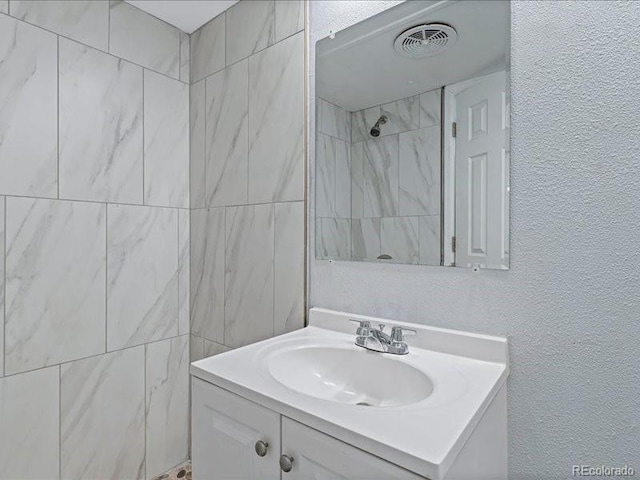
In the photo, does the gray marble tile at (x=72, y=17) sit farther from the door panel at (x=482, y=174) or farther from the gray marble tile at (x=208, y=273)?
the door panel at (x=482, y=174)

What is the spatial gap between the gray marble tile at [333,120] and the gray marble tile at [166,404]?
1195 mm

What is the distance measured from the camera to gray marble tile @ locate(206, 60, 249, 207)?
5.24 ft

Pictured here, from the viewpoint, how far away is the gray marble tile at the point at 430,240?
3.63ft

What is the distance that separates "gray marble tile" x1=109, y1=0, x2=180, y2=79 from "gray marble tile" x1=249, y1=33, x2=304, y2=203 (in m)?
0.47

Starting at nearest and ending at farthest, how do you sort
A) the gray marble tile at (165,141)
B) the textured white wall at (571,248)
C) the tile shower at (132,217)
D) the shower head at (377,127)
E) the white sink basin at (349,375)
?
the textured white wall at (571,248) < the white sink basin at (349,375) < the shower head at (377,127) < the tile shower at (132,217) < the gray marble tile at (165,141)

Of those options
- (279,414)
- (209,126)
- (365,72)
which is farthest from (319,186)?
(279,414)

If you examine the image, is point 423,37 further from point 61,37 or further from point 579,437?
point 61,37

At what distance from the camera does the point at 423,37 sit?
115 cm

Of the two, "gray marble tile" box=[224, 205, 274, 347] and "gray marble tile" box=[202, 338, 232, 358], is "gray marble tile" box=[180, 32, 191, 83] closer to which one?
"gray marble tile" box=[224, 205, 274, 347]

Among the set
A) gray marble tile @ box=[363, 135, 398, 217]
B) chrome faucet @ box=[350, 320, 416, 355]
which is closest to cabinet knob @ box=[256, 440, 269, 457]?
chrome faucet @ box=[350, 320, 416, 355]

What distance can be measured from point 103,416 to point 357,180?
137 cm

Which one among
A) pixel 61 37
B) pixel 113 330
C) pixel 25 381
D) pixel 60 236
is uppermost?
pixel 61 37

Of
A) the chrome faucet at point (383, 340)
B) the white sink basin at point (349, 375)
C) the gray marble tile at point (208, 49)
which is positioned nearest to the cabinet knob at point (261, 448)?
the white sink basin at point (349, 375)

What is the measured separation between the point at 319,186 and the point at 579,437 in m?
1.02
